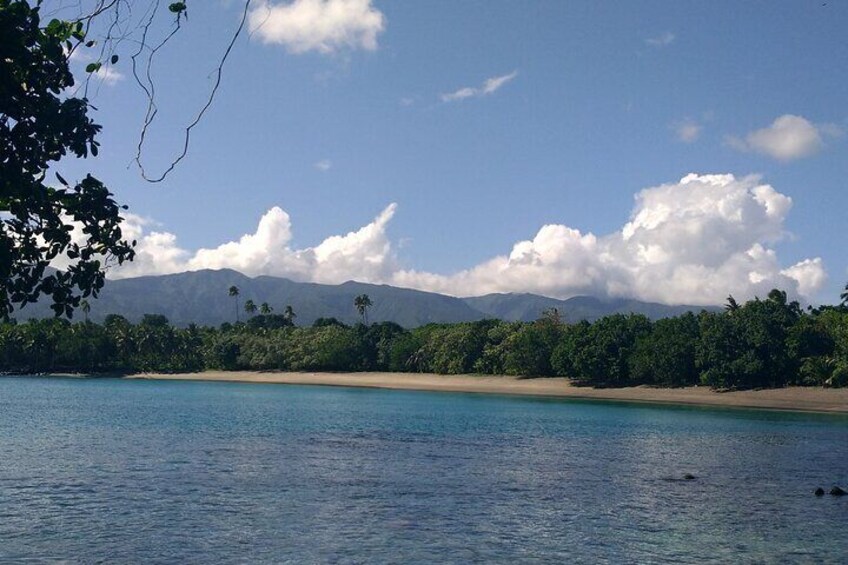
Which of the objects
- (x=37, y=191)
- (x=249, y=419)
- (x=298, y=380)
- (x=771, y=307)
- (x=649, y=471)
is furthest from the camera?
(x=298, y=380)

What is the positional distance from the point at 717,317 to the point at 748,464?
261 feet

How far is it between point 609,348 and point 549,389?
12.4 metres

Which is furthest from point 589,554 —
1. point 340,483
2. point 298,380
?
point 298,380

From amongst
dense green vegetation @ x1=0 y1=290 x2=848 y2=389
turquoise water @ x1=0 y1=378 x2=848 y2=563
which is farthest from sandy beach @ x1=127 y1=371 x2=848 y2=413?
turquoise water @ x1=0 y1=378 x2=848 y2=563

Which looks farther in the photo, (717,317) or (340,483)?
(717,317)

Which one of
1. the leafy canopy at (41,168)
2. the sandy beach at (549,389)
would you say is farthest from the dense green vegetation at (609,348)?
the leafy canopy at (41,168)

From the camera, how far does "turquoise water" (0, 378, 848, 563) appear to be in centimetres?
2606

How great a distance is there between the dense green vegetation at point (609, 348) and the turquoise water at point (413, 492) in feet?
120

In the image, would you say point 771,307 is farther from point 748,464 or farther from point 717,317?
point 748,464

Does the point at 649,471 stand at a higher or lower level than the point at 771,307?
lower

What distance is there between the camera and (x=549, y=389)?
135m

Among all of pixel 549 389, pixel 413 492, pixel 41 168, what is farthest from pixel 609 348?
pixel 41 168

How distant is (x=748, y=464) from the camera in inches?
1916

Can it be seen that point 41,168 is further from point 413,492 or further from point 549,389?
point 549,389
